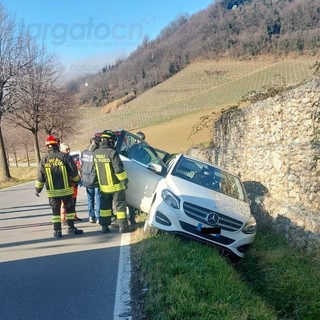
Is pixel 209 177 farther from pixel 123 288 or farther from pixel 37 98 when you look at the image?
pixel 37 98

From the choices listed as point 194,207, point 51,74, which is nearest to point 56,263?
point 194,207

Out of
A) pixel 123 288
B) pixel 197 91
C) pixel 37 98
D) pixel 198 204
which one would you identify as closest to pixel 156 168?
pixel 198 204

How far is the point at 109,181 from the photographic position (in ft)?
25.6

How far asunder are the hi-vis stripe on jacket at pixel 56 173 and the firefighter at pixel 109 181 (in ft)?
1.75

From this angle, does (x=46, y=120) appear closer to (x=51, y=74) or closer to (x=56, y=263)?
(x=51, y=74)

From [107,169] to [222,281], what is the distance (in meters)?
3.66

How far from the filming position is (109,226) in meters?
8.64

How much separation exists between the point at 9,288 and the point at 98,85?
11305 cm

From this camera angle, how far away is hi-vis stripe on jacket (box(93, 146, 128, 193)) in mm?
7719

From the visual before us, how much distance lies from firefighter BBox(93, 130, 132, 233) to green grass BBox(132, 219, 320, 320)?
712 mm

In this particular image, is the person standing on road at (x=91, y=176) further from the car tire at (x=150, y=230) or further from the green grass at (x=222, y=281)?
the car tire at (x=150, y=230)

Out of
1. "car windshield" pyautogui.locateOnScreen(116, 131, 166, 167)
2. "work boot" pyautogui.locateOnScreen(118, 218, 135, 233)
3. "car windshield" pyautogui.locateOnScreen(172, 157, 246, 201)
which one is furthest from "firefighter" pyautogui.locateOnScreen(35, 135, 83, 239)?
"car windshield" pyautogui.locateOnScreen(172, 157, 246, 201)

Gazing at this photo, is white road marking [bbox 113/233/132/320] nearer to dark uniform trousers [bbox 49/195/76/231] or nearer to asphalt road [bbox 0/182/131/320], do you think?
asphalt road [bbox 0/182/131/320]

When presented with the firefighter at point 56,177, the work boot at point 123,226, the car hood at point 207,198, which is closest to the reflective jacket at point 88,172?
the firefighter at point 56,177
